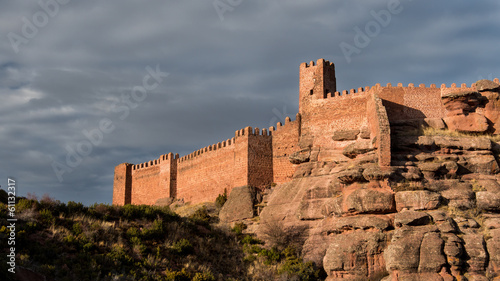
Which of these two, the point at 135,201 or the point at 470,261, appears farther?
the point at 135,201

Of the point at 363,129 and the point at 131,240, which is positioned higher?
the point at 363,129

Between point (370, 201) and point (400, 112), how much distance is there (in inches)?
346

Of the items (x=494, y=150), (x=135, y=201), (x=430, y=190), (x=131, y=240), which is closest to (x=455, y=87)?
(x=494, y=150)

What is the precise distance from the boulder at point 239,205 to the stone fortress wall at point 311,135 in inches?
33.4

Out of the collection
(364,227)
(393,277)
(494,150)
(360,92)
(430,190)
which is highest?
(360,92)

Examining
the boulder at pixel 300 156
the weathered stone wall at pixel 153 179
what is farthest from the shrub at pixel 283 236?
the weathered stone wall at pixel 153 179

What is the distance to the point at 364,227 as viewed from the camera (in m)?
27.2

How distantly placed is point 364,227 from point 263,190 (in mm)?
12575

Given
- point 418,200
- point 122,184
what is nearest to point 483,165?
point 418,200

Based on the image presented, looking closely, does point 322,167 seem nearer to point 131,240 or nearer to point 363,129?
point 363,129

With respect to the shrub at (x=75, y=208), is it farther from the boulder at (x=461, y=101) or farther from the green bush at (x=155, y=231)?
the boulder at (x=461, y=101)

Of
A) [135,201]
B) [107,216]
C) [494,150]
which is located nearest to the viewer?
[107,216]

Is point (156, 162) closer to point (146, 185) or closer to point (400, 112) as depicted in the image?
point (146, 185)

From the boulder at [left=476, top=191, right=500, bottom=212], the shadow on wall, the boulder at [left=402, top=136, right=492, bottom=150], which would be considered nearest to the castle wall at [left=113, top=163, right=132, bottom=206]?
the shadow on wall
